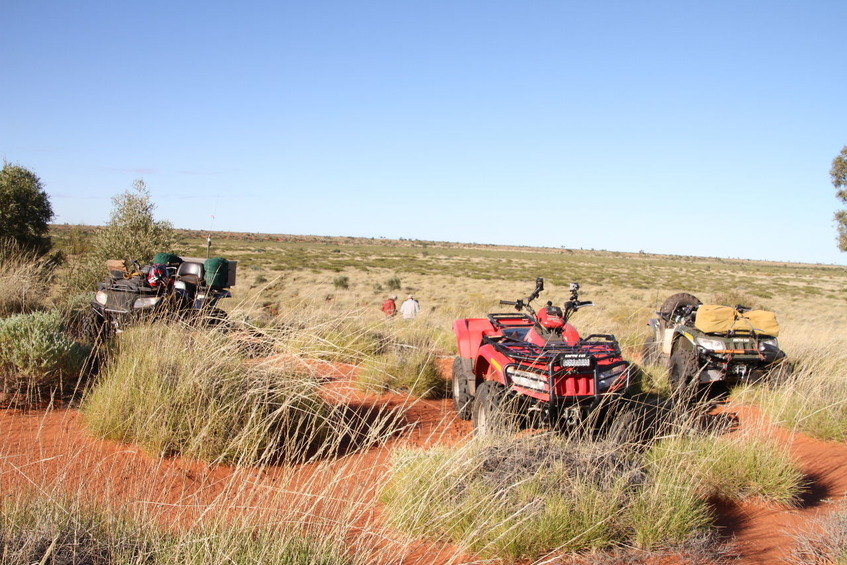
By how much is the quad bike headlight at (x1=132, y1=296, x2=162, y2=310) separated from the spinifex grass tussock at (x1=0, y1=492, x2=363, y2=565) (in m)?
5.27

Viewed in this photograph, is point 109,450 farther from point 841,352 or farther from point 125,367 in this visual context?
point 841,352

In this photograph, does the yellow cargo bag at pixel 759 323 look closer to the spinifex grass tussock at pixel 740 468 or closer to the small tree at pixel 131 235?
the spinifex grass tussock at pixel 740 468

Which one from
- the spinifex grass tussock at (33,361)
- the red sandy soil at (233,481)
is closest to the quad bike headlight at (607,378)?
the red sandy soil at (233,481)

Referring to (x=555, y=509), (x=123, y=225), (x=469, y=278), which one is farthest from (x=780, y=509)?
(x=469, y=278)

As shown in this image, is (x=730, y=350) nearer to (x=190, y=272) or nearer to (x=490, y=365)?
(x=490, y=365)

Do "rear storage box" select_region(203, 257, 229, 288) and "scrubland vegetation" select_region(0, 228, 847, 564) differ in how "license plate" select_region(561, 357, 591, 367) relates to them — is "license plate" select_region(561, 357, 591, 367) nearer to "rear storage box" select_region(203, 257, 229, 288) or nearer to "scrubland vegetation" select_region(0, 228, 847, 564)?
"scrubland vegetation" select_region(0, 228, 847, 564)

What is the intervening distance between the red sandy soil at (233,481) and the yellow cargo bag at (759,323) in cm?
264

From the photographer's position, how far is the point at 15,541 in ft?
8.64

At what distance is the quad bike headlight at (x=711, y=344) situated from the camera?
8.76 meters

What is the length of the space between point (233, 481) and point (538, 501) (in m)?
1.92

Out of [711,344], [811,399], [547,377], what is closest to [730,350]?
[711,344]

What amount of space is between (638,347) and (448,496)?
10.1 metres

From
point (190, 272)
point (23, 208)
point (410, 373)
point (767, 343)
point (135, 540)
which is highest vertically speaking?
point (23, 208)

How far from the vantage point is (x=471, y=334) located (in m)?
7.20
